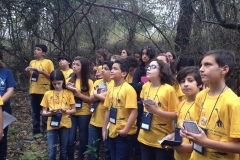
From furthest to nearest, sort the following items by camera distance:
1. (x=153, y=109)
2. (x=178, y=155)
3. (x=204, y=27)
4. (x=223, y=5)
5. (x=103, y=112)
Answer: (x=204, y=27)
(x=223, y=5)
(x=103, y=112)
(x=153, y=109)
(x=178, y=155)

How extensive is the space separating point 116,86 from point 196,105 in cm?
145

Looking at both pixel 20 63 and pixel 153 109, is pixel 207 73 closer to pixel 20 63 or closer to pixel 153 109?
pixel 153 109

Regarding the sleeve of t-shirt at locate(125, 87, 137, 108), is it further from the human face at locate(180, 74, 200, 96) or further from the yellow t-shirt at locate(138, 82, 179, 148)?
the human face at locate(180, 74, 200, 96)

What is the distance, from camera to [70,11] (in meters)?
7.90

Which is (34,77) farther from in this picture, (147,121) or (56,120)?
(147,121)

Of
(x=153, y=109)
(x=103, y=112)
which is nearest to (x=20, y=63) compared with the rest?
(x=103, y=112)

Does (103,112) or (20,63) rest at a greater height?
(20,63)

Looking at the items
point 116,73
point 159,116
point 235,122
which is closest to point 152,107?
point 159,116

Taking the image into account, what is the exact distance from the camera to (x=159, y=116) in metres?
3.18

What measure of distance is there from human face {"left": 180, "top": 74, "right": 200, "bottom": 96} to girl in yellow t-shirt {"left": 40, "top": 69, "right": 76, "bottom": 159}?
192 cm

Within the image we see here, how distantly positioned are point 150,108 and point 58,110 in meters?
1.61

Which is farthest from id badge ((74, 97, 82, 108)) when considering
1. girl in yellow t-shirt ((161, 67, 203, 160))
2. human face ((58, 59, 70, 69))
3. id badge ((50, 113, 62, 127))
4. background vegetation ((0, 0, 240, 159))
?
girl in yellow t-shirt ((161, 67, 203, 160))

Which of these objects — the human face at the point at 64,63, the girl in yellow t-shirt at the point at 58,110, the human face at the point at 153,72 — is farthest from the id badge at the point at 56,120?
the human face at the point at 64,63

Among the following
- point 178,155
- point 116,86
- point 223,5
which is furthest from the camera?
point 223,5
